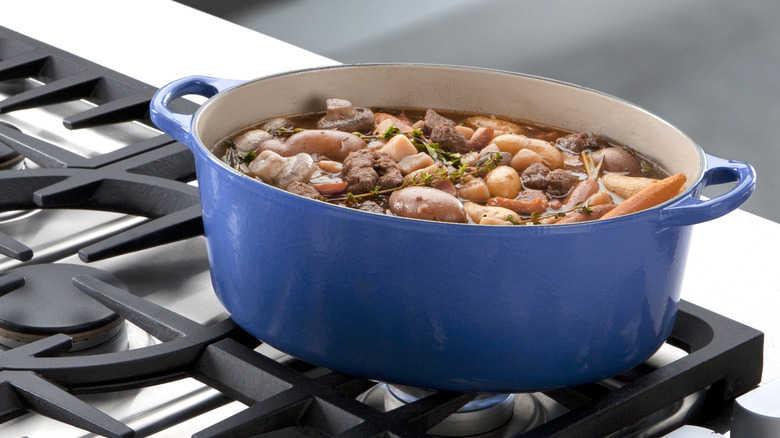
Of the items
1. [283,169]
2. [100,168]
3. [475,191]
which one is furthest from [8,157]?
[475,191]

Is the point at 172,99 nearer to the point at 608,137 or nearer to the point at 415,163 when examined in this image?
the point at 415,163

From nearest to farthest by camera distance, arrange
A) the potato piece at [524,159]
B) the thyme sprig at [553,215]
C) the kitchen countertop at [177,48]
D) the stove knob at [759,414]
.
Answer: the stove knob at [759,414] → the thyme sprig at [553,215] → the potato piece at [524,159] → the kitchen countertop at [177,48]

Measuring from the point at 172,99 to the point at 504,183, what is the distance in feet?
0.82

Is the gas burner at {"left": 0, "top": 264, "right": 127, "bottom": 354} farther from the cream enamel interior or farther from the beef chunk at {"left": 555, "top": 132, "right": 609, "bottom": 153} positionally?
the beef chunk at {"left": 555, "top": 132, "right": 609, "bottom": 153}

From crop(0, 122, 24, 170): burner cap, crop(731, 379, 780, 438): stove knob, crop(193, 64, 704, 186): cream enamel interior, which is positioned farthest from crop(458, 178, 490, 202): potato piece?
crop(0, 122, 24, 170): burner cap

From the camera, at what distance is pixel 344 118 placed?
2.62 ft

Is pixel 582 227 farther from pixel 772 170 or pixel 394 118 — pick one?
pixel 772 170

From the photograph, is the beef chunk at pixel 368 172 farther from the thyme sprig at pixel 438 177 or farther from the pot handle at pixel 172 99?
the pot handle at pixel 172 99

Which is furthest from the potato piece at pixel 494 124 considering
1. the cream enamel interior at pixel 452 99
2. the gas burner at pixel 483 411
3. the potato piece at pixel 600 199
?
the gas burner at pixel 483 411

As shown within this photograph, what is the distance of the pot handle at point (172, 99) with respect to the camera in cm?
73

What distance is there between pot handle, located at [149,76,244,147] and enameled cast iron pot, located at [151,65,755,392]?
4 centimetres

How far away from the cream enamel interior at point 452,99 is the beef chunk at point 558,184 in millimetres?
63

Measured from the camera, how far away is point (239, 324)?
27.3 inches

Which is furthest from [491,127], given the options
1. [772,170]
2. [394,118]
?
[772,170]
